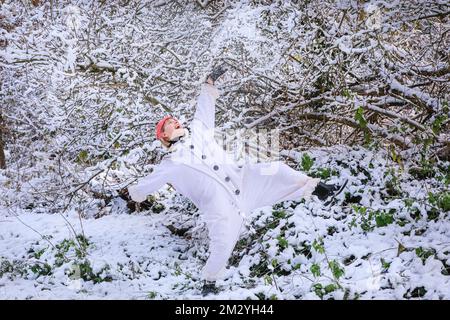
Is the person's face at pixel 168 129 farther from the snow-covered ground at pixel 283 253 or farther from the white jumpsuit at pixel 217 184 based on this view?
the snow-covered ground at pixel 283 253

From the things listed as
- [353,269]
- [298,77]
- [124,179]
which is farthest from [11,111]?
[353,269]

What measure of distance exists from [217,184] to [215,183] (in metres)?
0.02

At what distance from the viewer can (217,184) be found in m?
4.46

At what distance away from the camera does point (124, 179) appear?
758 centimetres

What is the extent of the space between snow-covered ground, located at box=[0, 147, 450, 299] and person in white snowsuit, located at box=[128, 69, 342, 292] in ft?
1.75

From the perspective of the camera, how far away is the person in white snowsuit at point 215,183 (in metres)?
4.42

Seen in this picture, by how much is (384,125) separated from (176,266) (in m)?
3.80

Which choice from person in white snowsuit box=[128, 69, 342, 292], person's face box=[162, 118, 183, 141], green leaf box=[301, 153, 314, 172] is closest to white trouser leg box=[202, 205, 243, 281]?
person in white snowsuit box=[128, 69, 342, 292]

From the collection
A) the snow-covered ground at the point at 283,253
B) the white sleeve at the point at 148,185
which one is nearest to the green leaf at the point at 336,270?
the snow-covered ground at the point at 283,253

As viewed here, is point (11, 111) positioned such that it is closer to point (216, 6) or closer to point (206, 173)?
point (216, 6)

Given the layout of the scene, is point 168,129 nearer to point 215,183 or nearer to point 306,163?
point 215,183

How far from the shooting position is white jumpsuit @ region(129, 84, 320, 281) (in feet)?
14.5

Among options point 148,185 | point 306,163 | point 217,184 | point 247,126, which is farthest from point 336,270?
point 247,126

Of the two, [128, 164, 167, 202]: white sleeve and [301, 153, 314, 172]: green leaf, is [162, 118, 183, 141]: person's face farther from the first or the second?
[301, 153, 314, 172]: green leaf
